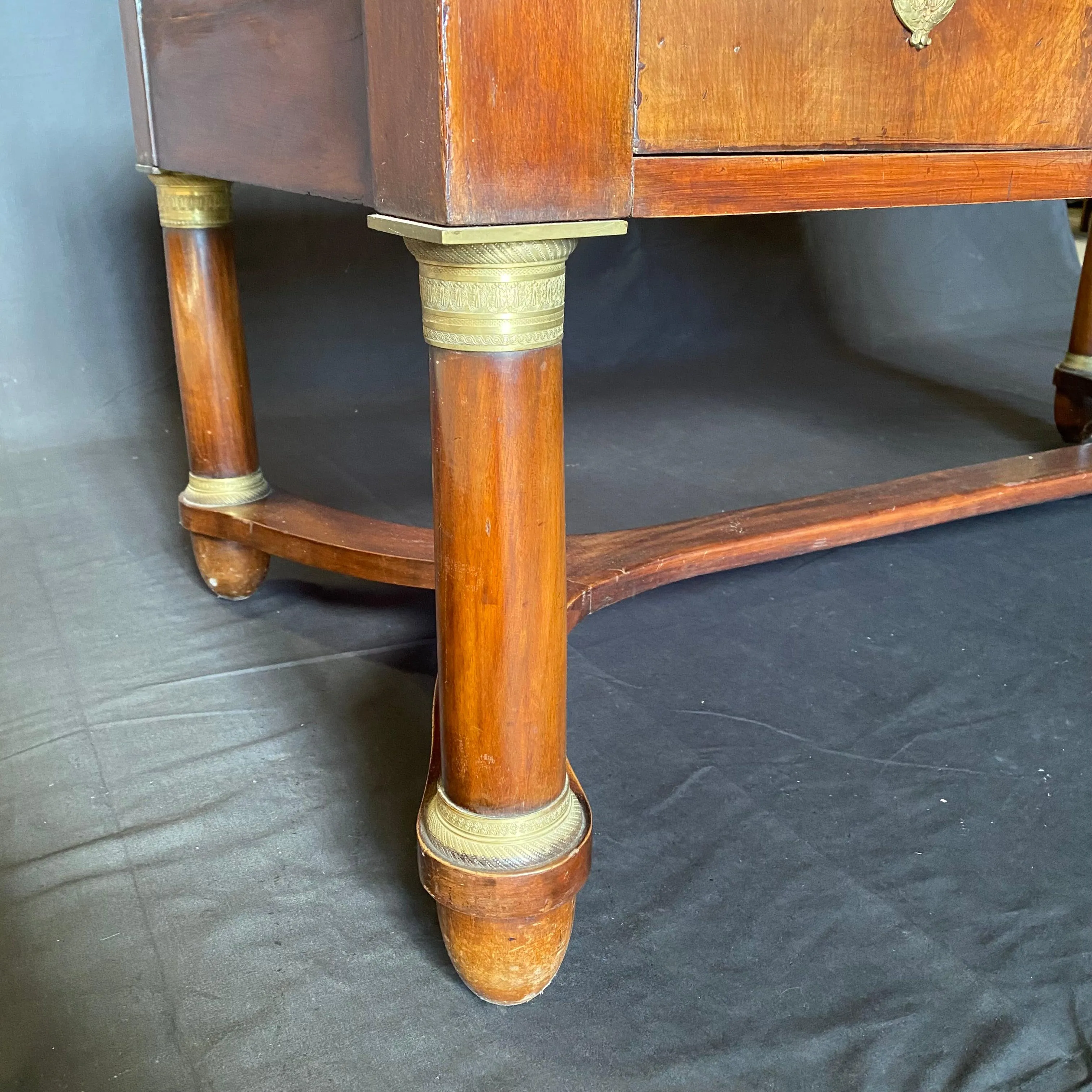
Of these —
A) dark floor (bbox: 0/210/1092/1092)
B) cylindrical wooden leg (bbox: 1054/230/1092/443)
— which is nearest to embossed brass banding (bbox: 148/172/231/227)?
dark floor (bbox: 0/210/1092/1092)

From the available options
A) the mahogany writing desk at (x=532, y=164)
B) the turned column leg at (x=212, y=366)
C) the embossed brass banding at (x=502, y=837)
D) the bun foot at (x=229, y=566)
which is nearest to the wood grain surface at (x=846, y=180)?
the mahogany writing desk at (x=532, y=164)

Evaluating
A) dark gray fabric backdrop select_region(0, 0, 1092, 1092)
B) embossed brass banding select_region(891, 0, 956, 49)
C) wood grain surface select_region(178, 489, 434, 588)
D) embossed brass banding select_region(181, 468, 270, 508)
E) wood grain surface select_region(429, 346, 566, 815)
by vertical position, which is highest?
embossed brass banding select_region(891, 0, 956, 49)

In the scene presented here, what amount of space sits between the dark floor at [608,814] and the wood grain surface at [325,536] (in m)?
0.11

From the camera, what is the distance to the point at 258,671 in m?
1.29

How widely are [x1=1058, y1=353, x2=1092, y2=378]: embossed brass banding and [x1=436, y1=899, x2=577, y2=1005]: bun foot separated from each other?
1520 mm

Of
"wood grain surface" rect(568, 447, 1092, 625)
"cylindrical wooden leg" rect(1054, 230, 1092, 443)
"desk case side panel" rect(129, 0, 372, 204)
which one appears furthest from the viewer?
"cylindrical wooden leg" rect(1054, 230, 1092, 443)

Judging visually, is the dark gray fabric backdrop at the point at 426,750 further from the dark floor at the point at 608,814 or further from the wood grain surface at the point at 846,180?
the wood grain surface at the point at 846,180

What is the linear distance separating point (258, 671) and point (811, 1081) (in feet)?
2.55

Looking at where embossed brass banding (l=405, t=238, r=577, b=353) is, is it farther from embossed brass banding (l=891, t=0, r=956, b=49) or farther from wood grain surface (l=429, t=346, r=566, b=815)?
embossed brass banding (l=891, t=0, r=956, b=49)

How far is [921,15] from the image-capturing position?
74cm

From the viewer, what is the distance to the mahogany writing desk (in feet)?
2.04

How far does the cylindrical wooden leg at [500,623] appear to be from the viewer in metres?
0.67

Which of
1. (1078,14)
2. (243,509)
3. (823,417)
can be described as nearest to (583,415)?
(823,417)

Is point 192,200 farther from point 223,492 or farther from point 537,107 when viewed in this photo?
point 537,107
